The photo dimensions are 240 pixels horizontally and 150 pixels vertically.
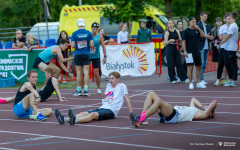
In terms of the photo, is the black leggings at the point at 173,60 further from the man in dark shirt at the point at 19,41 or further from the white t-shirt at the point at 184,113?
the white t-shirt at the point at 184,113

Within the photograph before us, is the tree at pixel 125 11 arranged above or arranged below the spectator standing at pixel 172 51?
above

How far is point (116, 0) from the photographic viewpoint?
68.3ft

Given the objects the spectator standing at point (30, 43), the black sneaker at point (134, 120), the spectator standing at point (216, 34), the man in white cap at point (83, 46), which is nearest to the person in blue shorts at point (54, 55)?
the man in white cap at point (83, 46)

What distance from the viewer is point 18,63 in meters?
17.7

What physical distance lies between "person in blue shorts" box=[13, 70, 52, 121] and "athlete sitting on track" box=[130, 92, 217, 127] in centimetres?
233

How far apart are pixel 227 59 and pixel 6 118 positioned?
6.98 metres

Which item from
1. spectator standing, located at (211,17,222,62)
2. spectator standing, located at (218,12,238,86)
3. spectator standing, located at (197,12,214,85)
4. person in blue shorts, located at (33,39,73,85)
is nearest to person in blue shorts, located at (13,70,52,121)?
person in blue shorts, located at (33,39,73,85)

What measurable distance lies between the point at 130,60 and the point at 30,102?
8.61 m

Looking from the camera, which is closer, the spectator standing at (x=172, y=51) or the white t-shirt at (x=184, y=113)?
the white t-shirt at (x=184, y=113)

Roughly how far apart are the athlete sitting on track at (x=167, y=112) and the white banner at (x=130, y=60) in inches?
351

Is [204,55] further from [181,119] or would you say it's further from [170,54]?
[181,119]

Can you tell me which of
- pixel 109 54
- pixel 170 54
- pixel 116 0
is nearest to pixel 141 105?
pixel 170 54

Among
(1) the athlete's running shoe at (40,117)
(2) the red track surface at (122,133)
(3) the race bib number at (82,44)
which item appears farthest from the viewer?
(3) the race bib number at (82,44)

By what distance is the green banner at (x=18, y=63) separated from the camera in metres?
17.5
